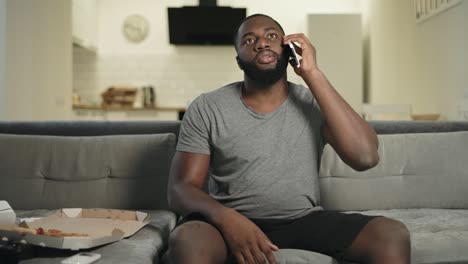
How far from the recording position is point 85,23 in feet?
20.8

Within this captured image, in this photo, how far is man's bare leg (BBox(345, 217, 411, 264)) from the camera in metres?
1.21

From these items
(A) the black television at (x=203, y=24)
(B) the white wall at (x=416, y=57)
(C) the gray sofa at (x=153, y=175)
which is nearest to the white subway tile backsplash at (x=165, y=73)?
(A) the black television at (x=203, y=24)

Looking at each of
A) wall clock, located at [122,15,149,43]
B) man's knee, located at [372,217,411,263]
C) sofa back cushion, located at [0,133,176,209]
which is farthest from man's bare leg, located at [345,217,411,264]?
wall clock, located at [122,15,149,43]

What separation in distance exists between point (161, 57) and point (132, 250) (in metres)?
5.72

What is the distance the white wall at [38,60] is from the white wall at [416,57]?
134 inches

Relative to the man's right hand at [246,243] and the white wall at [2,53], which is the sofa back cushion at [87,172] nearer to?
the man's right hand at [246,243]

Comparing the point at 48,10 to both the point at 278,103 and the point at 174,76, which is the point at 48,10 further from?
the point at 278,103

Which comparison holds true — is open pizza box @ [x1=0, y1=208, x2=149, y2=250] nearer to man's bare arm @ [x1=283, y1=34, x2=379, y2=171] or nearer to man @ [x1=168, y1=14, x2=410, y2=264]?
man @ [x1=168, y1=14, x2=410, y2=264]

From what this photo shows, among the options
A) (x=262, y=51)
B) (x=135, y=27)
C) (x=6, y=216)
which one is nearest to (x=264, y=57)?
(x=262, y=51)

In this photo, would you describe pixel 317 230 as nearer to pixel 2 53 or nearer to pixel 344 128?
pixel 344 128

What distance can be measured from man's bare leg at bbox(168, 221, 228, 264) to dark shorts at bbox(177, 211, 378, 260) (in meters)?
0.09

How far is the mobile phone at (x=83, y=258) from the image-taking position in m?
1.23

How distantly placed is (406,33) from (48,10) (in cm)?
351

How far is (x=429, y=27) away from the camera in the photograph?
13.9 ft
